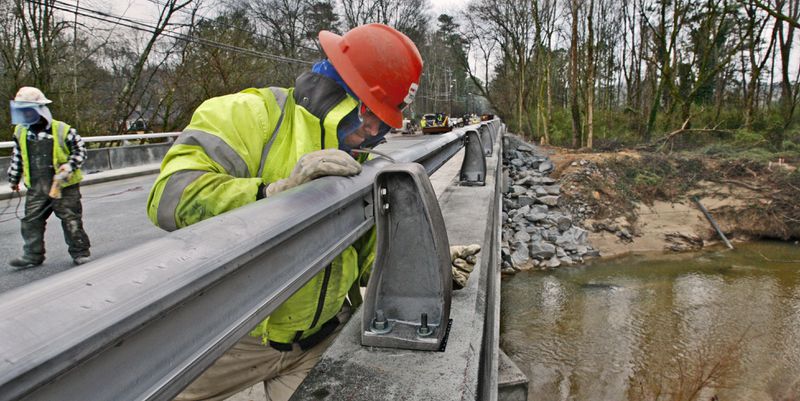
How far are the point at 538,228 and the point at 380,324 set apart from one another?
10.1 m

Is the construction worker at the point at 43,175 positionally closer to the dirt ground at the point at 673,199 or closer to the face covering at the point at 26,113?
the face covering at the point at 26,113

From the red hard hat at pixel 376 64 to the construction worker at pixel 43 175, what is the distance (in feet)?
15.2

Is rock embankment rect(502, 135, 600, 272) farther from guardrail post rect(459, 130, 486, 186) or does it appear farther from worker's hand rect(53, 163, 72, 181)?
worker's hand rect(53, 163, 72, 181)

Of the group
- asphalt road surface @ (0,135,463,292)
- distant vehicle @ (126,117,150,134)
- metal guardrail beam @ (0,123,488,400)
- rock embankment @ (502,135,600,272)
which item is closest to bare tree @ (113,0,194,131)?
distant vehicle @ (126,117,150,134)

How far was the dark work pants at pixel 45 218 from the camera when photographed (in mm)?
5383

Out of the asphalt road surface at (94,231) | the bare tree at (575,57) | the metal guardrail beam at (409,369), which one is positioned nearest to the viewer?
the metal guardrail beam at (409,369)

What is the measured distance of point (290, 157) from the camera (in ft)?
6.49

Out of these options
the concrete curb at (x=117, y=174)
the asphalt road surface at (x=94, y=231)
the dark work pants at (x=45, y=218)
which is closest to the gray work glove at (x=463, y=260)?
the asphalt road surface at (x=94, y=231)

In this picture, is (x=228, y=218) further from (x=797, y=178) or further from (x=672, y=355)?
(x=797, y=178)

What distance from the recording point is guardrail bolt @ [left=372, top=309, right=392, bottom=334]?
1.87 meters

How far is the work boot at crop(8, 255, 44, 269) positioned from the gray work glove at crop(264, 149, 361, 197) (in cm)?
517

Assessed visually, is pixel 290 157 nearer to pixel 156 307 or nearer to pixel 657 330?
pixel 156 307

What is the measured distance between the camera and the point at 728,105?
30.2 m

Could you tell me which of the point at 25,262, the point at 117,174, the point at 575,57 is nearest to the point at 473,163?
the point at 25,262
